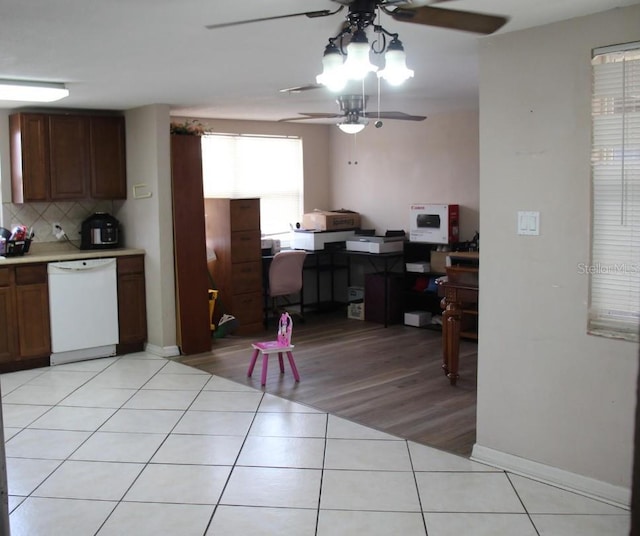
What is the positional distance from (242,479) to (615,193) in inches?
85.2

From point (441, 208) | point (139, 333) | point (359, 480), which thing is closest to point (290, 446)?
point (359, 480)

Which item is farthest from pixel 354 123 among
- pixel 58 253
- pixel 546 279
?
pixel 58 253

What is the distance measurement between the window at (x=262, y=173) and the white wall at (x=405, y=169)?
0.58 meters

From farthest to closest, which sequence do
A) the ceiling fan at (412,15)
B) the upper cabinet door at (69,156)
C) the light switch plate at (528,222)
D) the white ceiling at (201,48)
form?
the upper cabinet door at (69,156) → the light switch plate at (528,222) → the white ceiling at (201,48) → the ceiling fan at (412,15)

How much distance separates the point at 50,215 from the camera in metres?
6.05

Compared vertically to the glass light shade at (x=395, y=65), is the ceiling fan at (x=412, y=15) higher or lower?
higher

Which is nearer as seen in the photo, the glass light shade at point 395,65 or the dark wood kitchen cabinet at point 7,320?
the glass light shade at point 395,65

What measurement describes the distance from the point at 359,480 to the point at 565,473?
954mm

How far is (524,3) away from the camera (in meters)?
2.65

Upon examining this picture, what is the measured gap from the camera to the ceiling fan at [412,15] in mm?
2150

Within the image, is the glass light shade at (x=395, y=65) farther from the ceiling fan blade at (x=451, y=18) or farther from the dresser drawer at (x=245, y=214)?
the dresser drawer at (x=245, y=214)

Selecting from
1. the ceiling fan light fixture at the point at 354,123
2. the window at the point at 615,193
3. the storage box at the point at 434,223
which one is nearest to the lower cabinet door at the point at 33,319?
the ceiling fan light fixture at the point at 354,123

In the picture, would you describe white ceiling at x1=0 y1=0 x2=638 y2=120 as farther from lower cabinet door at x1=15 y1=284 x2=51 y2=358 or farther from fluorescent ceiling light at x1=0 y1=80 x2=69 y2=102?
lower cabinet door at x1=15 y1=284 x2=51 y2=358

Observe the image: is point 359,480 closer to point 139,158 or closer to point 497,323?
point 497,323
